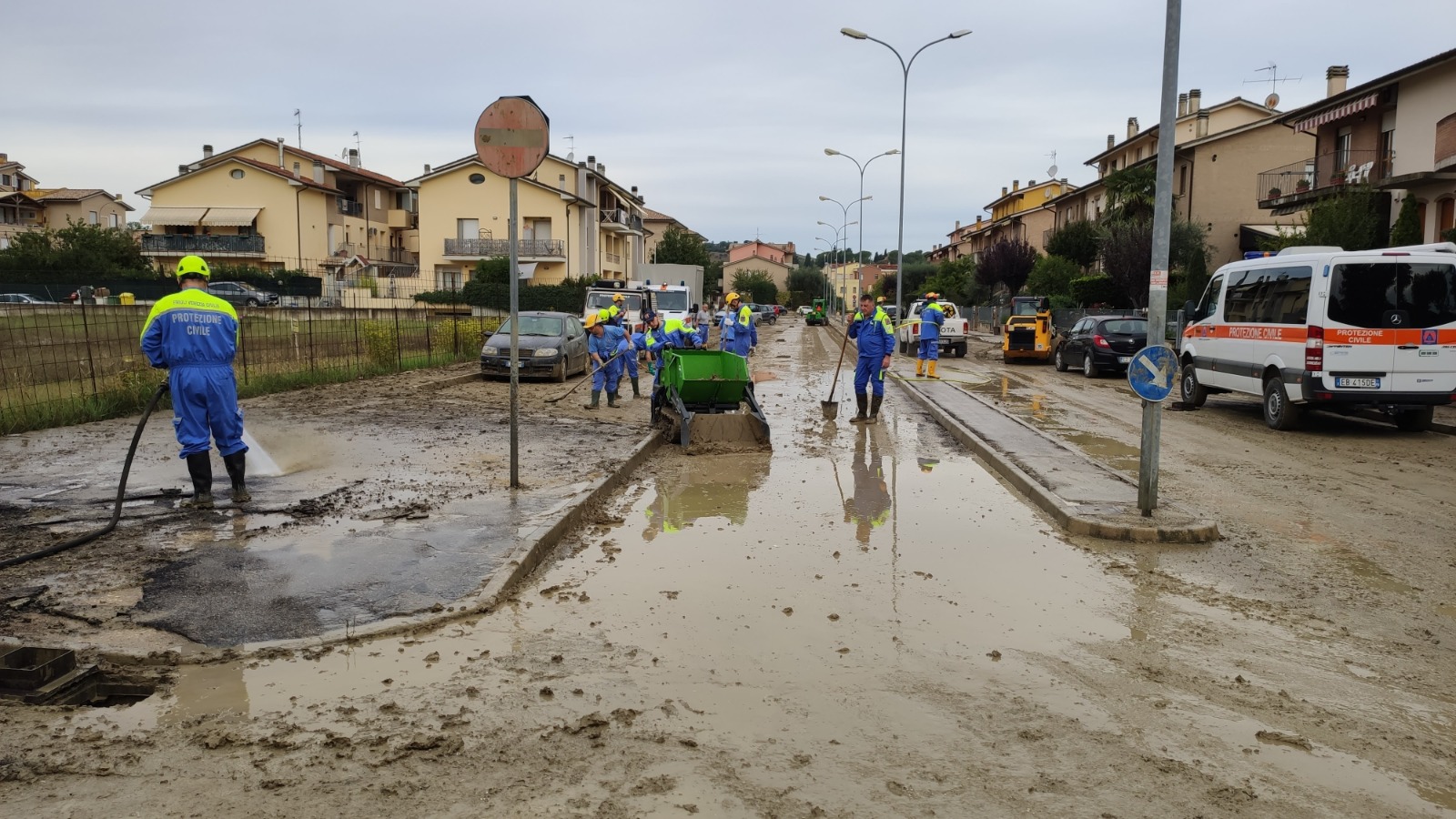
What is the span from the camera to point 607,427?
13.5 m

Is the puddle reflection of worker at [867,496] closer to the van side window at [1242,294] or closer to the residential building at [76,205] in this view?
the van side window at [1242,294]

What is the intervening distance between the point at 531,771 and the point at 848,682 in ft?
5.13

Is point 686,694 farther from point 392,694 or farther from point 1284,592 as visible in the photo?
point 1284,592

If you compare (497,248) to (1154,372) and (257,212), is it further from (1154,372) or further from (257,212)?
(1154,372)

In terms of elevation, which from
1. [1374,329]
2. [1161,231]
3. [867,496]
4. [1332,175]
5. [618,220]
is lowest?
[867,496]

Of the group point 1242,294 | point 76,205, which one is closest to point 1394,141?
point 1242,294

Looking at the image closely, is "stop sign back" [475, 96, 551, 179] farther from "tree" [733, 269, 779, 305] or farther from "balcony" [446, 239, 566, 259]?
"tree" [733, 269, 779, 305]

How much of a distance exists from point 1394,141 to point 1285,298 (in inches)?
775

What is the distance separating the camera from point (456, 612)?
549cm

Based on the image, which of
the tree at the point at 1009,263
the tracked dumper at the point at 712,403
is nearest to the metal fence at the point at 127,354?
the tracked dumper at the point at 712,403

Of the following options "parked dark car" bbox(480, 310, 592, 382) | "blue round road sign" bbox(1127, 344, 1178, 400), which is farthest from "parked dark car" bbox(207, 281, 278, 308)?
"blue round road sign" bbox(1127, 344, 1178, 400)

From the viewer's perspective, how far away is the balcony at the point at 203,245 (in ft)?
177

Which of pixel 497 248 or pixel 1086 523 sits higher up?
pixel 497 248

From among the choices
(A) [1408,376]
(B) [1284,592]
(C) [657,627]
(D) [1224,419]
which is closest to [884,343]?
(D) [1224,419]
